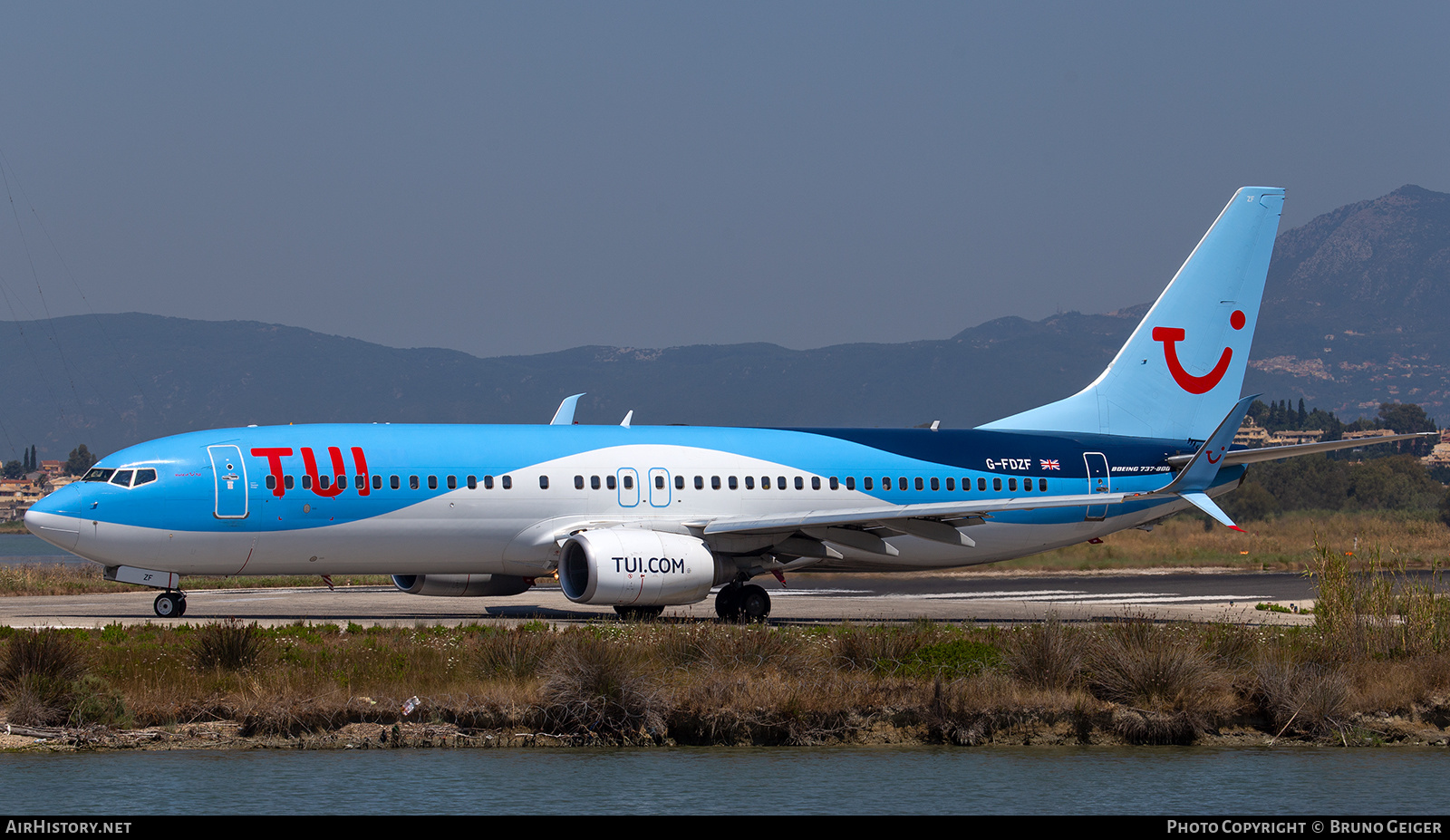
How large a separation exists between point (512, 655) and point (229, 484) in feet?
29.7

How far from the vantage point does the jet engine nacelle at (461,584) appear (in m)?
31.6

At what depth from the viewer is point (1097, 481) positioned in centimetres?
3409

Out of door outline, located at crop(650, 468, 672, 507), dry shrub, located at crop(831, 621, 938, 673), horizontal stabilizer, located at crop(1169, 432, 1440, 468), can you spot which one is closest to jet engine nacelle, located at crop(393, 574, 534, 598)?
door outline, located at crop(650, 468, 672, 507)

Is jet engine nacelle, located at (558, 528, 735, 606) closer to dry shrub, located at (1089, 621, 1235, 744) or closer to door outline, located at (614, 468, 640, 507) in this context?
door outline, located at (614, 468, 640, 507)

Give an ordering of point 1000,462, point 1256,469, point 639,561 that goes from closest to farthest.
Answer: point 639,561 → point 1000,462 → point 1256,469

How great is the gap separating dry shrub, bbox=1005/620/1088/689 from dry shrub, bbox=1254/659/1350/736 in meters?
2.40

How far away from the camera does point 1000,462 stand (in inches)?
1328

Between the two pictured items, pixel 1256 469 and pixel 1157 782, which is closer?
pixel 1157 782

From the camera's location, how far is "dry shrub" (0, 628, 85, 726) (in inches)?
754

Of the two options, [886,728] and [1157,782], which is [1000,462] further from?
[1157,782]

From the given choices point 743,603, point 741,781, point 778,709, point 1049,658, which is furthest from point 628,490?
point 741,781

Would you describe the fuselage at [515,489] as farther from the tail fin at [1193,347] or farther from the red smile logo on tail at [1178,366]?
the red smile logo on tail at [1178,366]

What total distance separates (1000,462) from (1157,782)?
16767 mm
